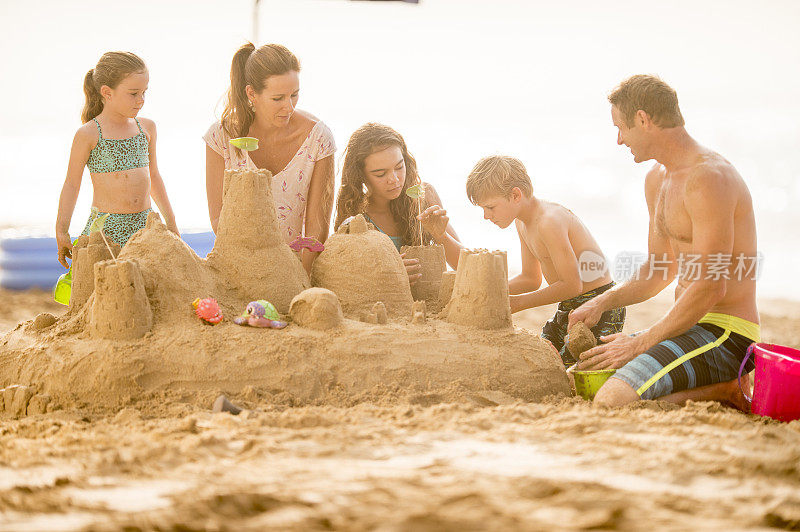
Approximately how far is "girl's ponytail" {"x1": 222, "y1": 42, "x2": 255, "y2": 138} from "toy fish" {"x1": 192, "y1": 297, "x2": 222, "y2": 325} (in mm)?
1287

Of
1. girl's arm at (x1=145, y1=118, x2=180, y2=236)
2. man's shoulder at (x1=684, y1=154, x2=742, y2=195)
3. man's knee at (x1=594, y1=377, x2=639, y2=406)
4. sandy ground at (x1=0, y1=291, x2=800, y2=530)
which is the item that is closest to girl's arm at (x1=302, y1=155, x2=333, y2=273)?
girl's arm at (x1=145, y1=118, x2=180, y2=236)

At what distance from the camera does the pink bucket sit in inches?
110

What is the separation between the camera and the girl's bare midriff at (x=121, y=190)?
396 centimetres

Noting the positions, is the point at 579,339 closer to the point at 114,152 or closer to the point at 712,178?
the point at 712,178

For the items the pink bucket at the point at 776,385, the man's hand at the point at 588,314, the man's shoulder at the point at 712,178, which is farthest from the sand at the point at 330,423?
the man's shoulder at the point at 712,178

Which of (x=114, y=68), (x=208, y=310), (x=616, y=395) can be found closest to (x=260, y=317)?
(x=208, y=310)

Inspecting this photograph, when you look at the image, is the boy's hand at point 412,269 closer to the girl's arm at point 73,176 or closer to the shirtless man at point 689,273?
the shirtless man at point 689,273

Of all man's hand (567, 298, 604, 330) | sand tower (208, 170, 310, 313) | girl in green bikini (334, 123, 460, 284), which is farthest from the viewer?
girl in green bikini (334, 123, 460, 284)

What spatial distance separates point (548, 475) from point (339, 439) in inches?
26.2

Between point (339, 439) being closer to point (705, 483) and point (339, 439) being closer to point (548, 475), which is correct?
point (548, 475)

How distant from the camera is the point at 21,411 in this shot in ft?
9.14

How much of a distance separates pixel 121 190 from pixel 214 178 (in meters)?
0.56

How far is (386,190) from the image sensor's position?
3918mm

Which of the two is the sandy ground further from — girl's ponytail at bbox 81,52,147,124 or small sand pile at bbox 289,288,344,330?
girl's ponytail at bbox 81,52,147,124
